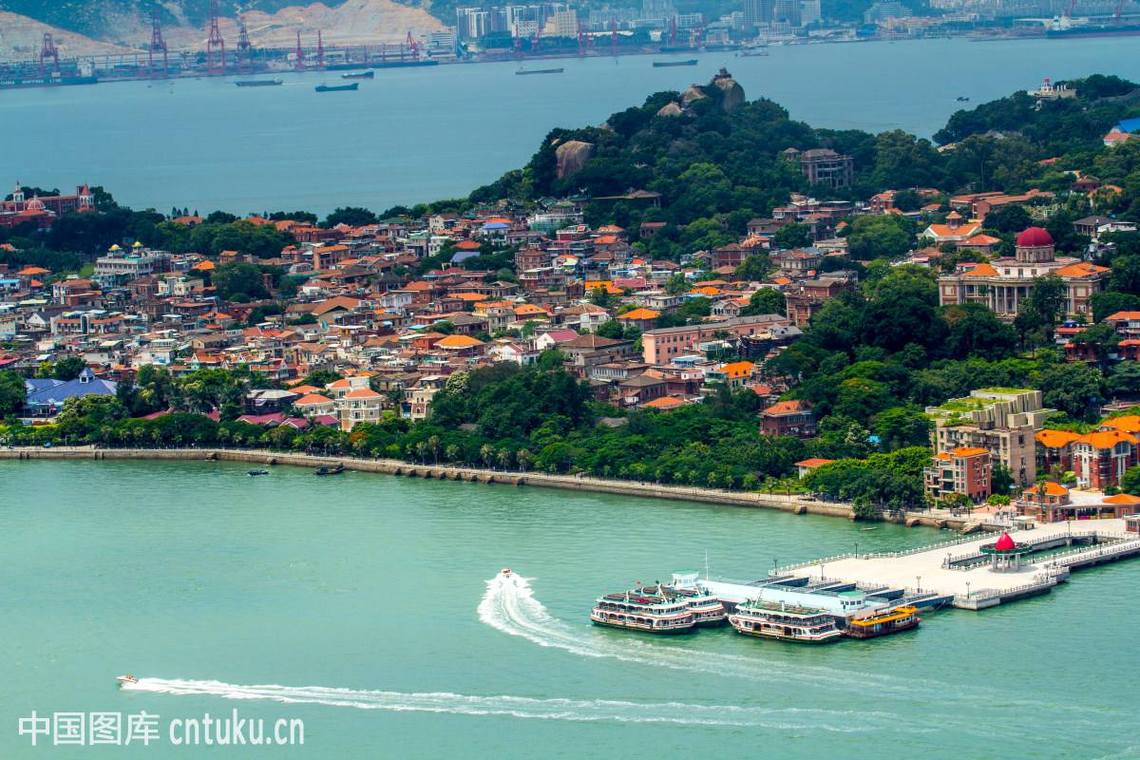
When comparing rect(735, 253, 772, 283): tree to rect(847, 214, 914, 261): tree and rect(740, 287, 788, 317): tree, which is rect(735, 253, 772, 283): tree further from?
rect(740, 287, 788, 317): tree

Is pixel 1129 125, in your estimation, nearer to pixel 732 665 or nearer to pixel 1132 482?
pixel 1132 482

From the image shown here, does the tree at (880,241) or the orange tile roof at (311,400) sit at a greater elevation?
the tree at (880,241)

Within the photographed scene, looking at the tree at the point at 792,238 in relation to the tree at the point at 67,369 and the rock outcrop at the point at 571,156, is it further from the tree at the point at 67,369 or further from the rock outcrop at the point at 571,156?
the tree at the point at 67,369

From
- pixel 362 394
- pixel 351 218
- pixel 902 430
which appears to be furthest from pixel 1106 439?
pixel 351 218

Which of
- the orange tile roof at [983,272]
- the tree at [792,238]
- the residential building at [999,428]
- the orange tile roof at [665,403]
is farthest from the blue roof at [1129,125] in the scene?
the residential building at [999,428]

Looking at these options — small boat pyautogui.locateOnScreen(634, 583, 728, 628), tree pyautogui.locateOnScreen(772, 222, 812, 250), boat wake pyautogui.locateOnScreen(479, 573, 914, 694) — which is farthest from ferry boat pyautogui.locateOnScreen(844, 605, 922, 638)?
tree pyautogui.locateOnScreen(772, 222, 812, 250)

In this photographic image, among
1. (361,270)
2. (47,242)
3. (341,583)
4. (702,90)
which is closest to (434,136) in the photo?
(702,90)
